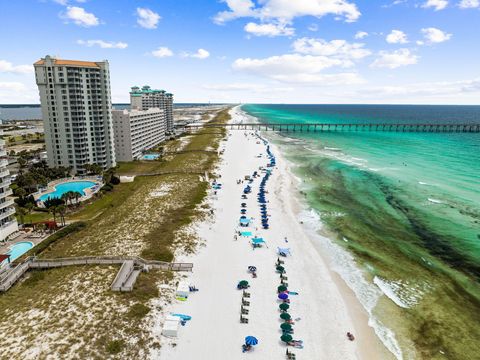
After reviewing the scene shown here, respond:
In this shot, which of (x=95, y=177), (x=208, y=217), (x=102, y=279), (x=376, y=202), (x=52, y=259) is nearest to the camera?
(x=102, y=279)

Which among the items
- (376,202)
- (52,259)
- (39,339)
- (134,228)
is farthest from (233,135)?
(39,339)

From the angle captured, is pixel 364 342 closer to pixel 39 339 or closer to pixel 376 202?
pixel 39 339

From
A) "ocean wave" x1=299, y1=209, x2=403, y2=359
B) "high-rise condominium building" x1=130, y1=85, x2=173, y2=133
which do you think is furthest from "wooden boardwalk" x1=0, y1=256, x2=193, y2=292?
"high-rise condominium building" x1=130, y1=85, x2=173, y2=133

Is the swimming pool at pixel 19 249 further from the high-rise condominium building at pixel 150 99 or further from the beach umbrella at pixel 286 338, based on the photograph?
the high-rise condominium building at pixel 150 99

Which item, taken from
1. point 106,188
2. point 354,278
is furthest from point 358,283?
point 106,188

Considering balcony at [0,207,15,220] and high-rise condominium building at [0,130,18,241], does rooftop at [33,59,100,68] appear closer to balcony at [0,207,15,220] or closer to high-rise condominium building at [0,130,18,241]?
high-rise condominium building at [0,130,18,241]

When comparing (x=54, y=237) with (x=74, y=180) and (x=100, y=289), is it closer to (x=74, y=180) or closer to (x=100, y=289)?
(x=100, y=289)
